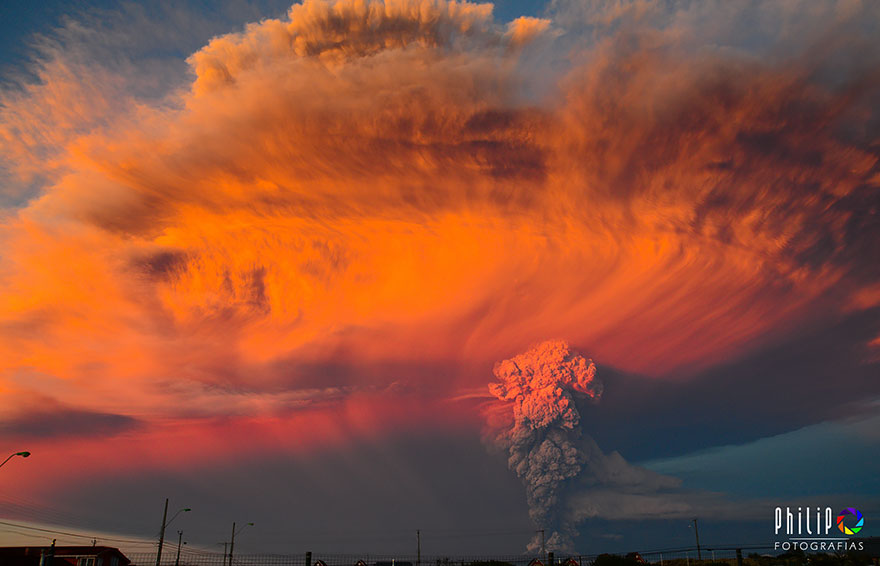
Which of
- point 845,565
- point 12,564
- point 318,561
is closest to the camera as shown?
point 12,564

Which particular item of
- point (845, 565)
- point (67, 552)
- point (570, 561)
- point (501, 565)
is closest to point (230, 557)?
point (67, 552)

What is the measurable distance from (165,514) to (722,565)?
95.3 metres

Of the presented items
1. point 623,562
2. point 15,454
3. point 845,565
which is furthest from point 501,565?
point 15,454

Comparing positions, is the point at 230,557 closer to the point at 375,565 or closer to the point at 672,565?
the point at 375,565

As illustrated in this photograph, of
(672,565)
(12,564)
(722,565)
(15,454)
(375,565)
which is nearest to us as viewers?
(15,454)

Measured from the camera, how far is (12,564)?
196 feet

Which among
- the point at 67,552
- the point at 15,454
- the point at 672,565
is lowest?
the point at 672,565

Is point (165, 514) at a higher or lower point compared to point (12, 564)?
higher

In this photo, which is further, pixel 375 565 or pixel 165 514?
pixel 375 565

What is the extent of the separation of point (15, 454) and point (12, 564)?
1279 inches

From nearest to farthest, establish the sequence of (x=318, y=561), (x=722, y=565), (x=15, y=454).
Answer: (x=15, y=454)
(x=318, y=561)
(x=722, y=565)

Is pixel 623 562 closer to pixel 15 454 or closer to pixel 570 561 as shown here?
pixel 570 561

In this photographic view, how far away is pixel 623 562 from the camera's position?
9219 centimetres

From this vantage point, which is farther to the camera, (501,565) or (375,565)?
(501,565)
